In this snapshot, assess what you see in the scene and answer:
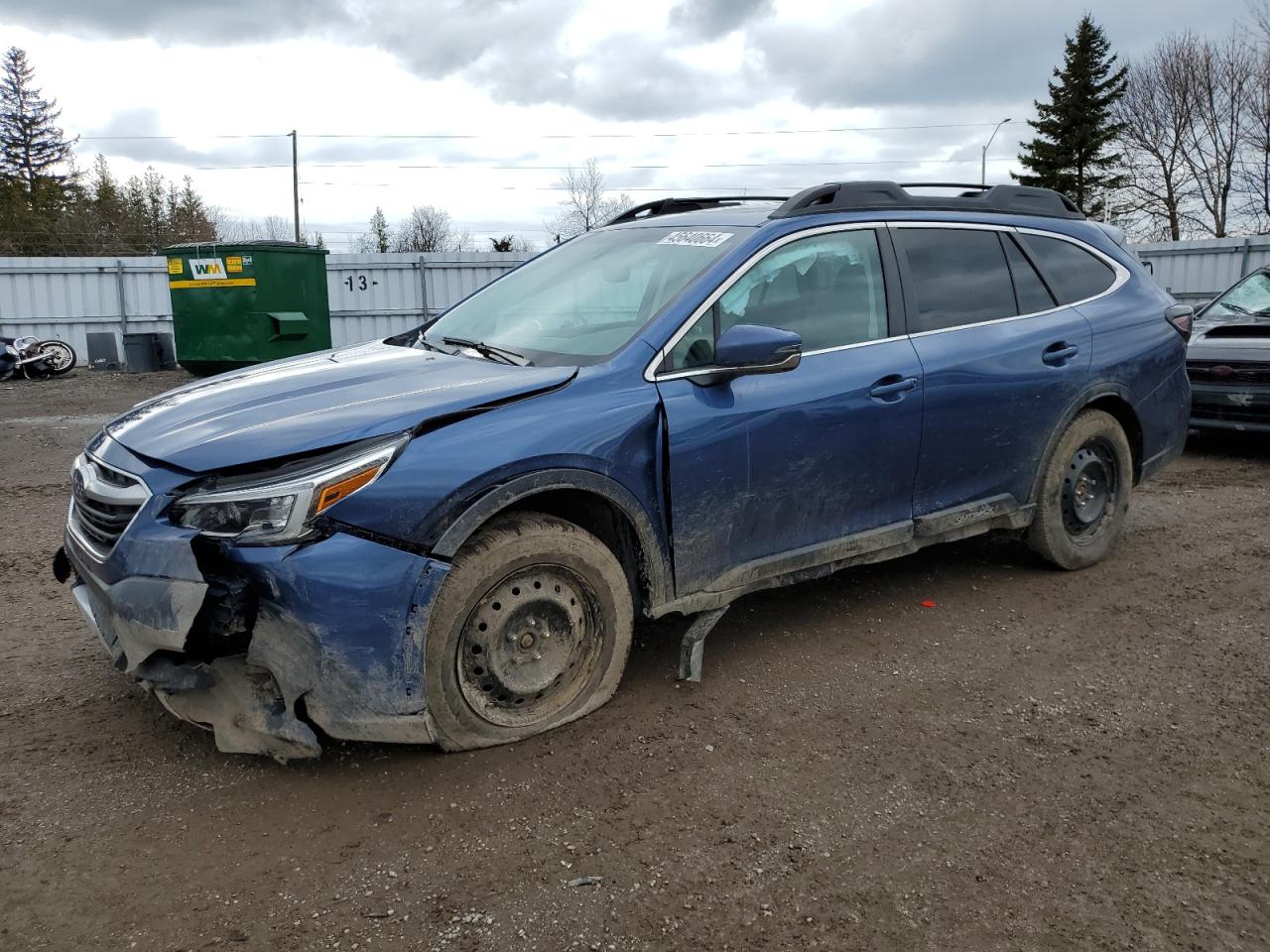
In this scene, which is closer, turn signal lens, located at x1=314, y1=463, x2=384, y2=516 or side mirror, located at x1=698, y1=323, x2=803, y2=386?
turn signal lens, located at x1=314, y1=463, x2=384, y2=516

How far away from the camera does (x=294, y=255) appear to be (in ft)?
49.9

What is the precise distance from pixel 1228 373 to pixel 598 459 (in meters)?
7.11

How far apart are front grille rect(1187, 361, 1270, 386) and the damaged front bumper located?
7.28m

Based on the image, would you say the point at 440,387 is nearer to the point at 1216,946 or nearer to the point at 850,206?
the point at 850,206

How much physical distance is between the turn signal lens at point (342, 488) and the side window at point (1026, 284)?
10.7ft

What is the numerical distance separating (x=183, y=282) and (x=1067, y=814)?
1526 centimetres

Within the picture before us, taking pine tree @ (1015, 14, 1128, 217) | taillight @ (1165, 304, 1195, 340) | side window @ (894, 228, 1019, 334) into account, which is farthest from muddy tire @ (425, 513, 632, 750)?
pine tree @ (1015, 14, 1128, 217)

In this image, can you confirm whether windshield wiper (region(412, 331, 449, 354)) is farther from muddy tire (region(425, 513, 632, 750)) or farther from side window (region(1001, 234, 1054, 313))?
side window (region(1001, 234, 1054, 313))

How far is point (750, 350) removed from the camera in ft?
11.2

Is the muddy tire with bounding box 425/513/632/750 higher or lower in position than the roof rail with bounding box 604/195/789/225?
lower

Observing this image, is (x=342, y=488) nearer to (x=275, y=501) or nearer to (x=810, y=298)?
(x=275, y=501)

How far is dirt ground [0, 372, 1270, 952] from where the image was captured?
246 cm

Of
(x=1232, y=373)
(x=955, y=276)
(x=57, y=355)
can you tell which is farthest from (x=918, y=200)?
(x=57, y=355)

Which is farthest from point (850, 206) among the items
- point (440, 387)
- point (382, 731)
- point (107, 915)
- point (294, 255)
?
point (294, 255)
